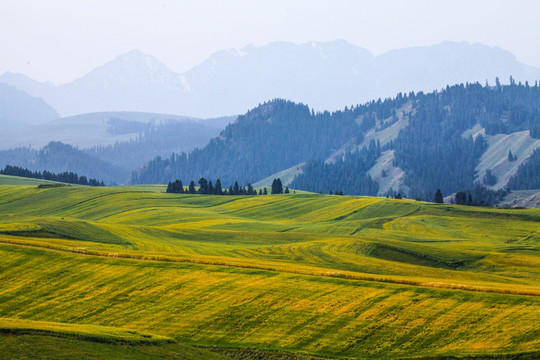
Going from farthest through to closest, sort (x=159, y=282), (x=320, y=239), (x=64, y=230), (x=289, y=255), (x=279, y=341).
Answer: (x=320, y=239), (x=64, y=230), (x=289, y=255), (x=159, y=282), (x=279, y=341)

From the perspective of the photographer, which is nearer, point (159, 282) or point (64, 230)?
point (159, 282)

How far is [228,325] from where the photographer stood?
63.2 meters

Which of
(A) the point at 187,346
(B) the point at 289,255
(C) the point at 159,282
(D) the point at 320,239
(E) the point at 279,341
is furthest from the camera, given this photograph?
(D) the point at 320,239

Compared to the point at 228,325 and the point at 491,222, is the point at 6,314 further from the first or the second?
the point at 491,222

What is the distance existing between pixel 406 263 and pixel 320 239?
75.1 feet

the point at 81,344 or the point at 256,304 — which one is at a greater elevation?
the point at 81,344

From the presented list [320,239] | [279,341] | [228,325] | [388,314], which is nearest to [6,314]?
[228,325]

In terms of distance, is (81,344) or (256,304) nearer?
(81,344)

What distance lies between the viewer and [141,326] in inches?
2480

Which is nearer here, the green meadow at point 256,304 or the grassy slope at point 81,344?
the grassy slope at point 81,344

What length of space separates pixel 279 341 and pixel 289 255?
4811cm

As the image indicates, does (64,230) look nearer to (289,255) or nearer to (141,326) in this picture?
(289,255)

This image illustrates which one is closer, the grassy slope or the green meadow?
the grassy slope

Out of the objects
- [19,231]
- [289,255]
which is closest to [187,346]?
[289,255]
